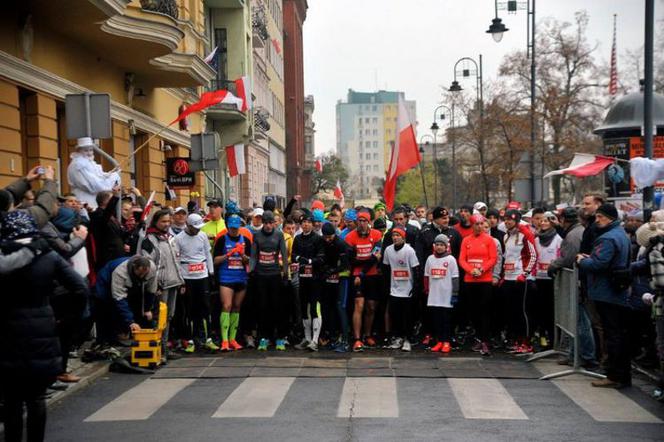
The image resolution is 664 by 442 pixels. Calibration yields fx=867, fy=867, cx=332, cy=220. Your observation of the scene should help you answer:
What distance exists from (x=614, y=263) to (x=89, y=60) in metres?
12.1

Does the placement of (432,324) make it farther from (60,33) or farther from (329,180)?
(329,180)

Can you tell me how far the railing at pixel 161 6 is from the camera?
1827 centimetres

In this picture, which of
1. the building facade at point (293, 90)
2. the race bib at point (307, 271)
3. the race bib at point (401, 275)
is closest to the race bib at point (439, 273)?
the race bib at point (401, 275)

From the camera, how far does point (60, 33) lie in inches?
623

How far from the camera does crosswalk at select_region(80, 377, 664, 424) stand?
332 inches

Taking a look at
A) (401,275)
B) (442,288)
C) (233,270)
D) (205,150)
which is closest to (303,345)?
(233,270)

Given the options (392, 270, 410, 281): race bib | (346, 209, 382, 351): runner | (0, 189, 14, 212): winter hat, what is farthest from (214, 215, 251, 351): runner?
(0, 189, 14, 212): winter hat

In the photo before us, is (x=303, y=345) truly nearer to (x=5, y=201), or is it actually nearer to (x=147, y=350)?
(x=147, y=350)

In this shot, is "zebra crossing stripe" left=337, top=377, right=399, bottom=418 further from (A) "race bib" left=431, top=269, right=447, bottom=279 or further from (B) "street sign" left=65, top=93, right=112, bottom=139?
(B) "street sign" left=65, top=93, right=112, bottom=139

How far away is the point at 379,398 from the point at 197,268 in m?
4.46

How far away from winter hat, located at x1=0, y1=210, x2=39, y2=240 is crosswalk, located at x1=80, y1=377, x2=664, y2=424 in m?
2.61

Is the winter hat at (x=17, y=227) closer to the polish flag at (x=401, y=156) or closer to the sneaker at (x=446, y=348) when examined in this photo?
the sneaker at (x=446, y=348)

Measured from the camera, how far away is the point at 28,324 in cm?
635

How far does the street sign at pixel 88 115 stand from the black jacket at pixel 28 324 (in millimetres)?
4906
